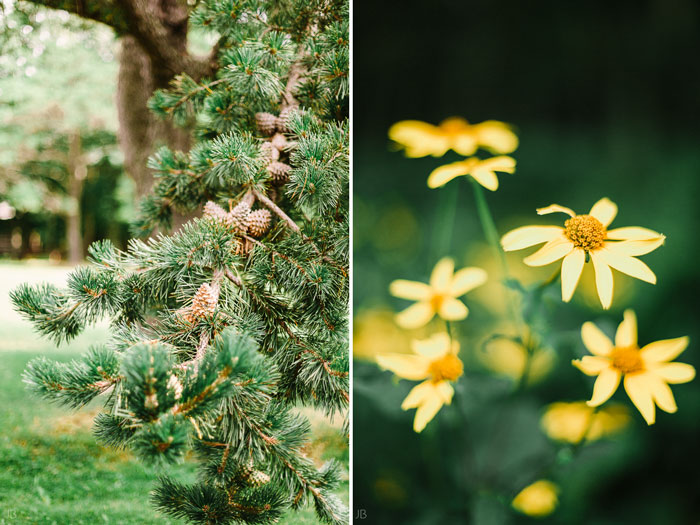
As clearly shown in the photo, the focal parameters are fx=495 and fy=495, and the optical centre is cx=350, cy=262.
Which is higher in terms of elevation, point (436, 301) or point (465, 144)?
point (465, 144)

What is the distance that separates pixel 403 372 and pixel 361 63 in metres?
0.52

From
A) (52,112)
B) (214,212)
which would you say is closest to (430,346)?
(214,212)

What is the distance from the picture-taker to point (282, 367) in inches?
30.2

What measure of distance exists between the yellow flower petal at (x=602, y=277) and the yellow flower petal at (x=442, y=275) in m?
0.21

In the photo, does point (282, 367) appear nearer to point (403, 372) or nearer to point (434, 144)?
point (403, 372)

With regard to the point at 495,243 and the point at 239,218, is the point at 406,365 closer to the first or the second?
the point at 495,243

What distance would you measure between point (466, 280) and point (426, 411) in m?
0.22

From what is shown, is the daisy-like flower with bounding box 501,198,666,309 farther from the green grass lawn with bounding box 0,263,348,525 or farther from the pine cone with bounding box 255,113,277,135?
the green grass lawn with bounding box 0,263,348,525

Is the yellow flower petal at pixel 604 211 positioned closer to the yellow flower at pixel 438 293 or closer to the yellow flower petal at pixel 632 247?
the yellow flower petal at pixel 632 247

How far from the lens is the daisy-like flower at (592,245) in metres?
0.75

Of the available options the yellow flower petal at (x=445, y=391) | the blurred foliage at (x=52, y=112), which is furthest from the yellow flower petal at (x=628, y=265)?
the blurred foliage at (x=52, y=112)

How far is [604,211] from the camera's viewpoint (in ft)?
2.51

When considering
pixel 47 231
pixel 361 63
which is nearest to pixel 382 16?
pixel 361 63

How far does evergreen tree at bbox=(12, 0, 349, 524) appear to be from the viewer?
0.62 metres
